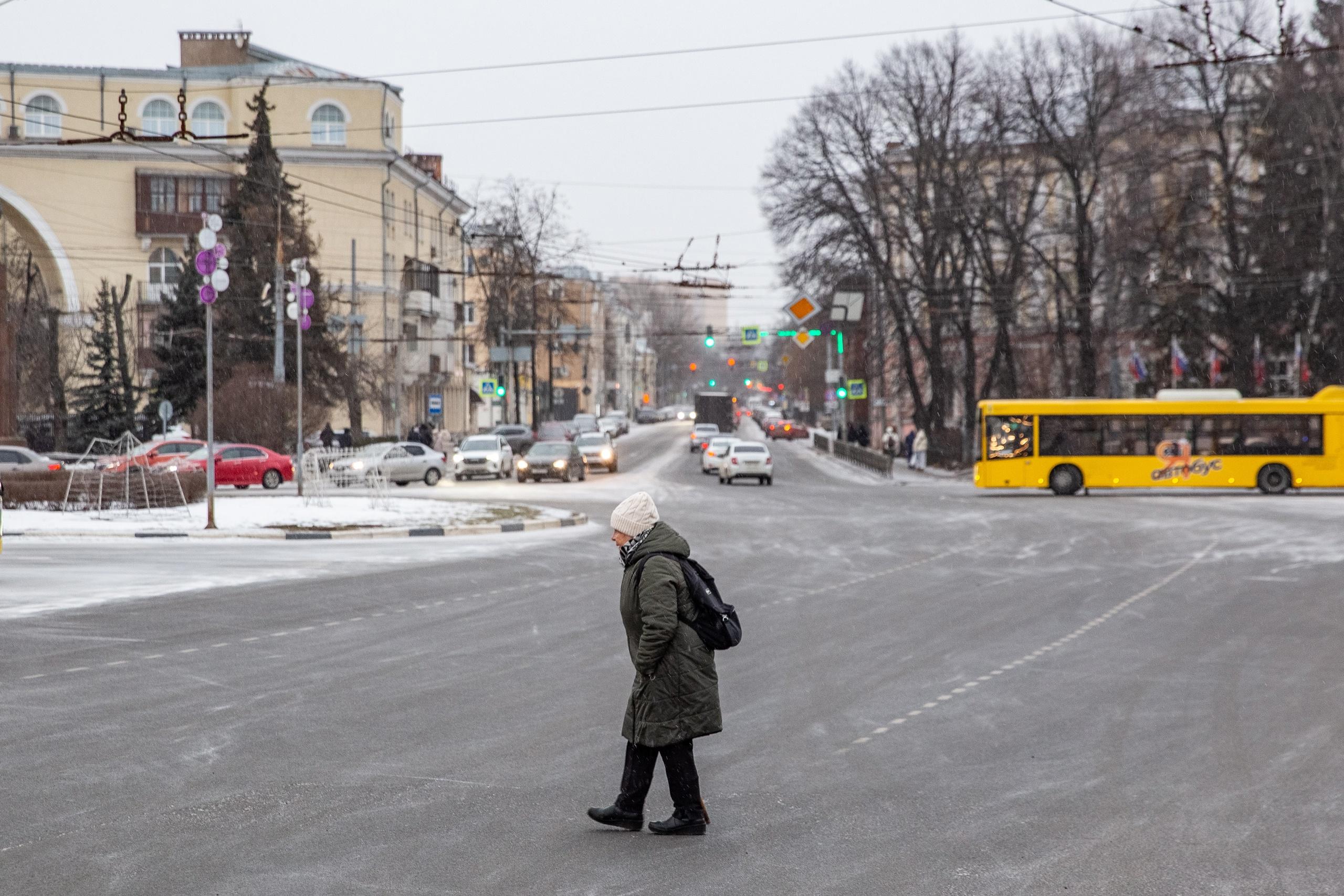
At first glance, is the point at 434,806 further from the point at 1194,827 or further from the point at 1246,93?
the point at 1246,93

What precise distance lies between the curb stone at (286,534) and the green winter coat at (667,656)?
1975 centimetres

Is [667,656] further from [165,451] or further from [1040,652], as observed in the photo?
[165,451]

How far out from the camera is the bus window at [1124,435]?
41250 millimetres

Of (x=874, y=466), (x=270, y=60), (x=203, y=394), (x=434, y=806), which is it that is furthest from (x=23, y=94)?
(x=434, y=806)

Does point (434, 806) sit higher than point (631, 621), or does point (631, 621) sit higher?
point (631, 621)

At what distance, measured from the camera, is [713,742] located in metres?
9.12

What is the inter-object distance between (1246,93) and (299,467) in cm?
3410

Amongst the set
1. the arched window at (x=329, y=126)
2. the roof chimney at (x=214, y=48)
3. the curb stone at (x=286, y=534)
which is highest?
the roof chimney at (x=214, y=48)

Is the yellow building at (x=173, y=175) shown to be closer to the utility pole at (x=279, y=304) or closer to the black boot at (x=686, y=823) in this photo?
the utility pole at (x=279, y=304)

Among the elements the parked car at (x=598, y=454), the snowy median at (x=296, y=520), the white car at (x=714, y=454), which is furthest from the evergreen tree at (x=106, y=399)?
the snowy median at (x=296, y=520)

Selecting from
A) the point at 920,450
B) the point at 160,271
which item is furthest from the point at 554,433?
the point at 920,450

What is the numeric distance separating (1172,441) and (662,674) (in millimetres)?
37081

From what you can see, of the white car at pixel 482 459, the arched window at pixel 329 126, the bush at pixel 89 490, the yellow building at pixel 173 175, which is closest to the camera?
the bush at pixel 89 490

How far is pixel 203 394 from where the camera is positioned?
54812mm
